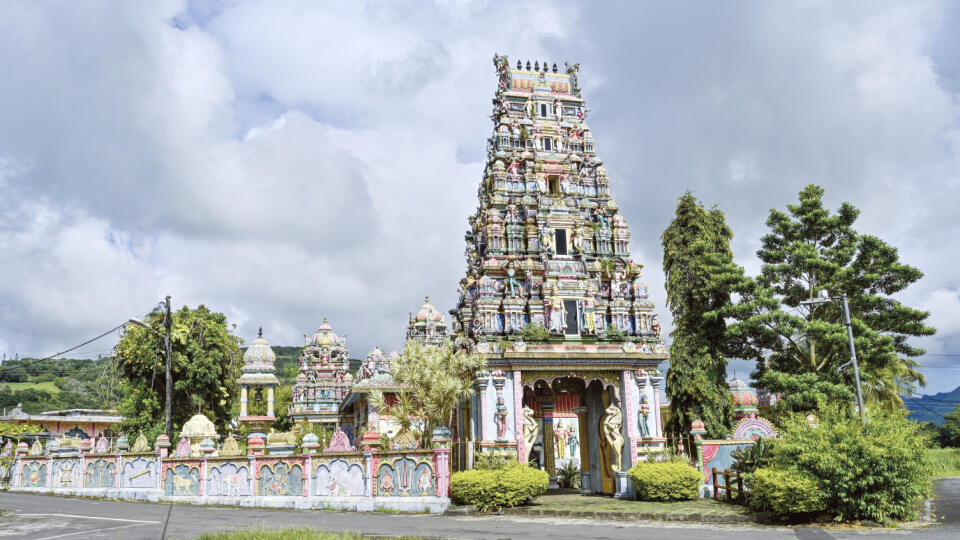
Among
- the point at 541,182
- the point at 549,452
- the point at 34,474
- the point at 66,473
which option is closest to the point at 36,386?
the point at 34,474

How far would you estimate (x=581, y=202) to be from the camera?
31188 mm

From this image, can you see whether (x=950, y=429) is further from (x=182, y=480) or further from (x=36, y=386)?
(x=36, y=386)

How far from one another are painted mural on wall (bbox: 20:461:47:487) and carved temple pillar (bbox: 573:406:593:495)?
940 inches

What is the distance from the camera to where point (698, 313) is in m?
33.2

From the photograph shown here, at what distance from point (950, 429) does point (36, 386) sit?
417ft

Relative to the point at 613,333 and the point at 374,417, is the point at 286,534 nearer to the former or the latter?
the point at 613,333

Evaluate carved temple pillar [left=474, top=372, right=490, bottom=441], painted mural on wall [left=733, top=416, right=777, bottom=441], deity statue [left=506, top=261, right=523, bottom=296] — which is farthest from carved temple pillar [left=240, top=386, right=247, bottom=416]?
painted mural on wall [left=733, top=416, right=777, bottom=441]

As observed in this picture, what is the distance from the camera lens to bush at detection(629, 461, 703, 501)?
2294cm

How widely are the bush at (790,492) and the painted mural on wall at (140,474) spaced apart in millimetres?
20848

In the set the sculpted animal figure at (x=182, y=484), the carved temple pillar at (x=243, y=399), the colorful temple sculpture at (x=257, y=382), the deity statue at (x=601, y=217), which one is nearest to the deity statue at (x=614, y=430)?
the deity statue at (x=601, y=217)

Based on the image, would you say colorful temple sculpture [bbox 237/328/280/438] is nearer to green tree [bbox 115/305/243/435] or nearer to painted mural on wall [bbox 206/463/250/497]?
green tree [bbox 115/305/243/435]

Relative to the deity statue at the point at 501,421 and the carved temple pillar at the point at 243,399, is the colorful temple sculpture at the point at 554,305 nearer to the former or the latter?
the deity statue at the point at 501,421

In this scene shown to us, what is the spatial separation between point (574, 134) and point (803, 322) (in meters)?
13.3

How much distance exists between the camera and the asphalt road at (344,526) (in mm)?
15844
